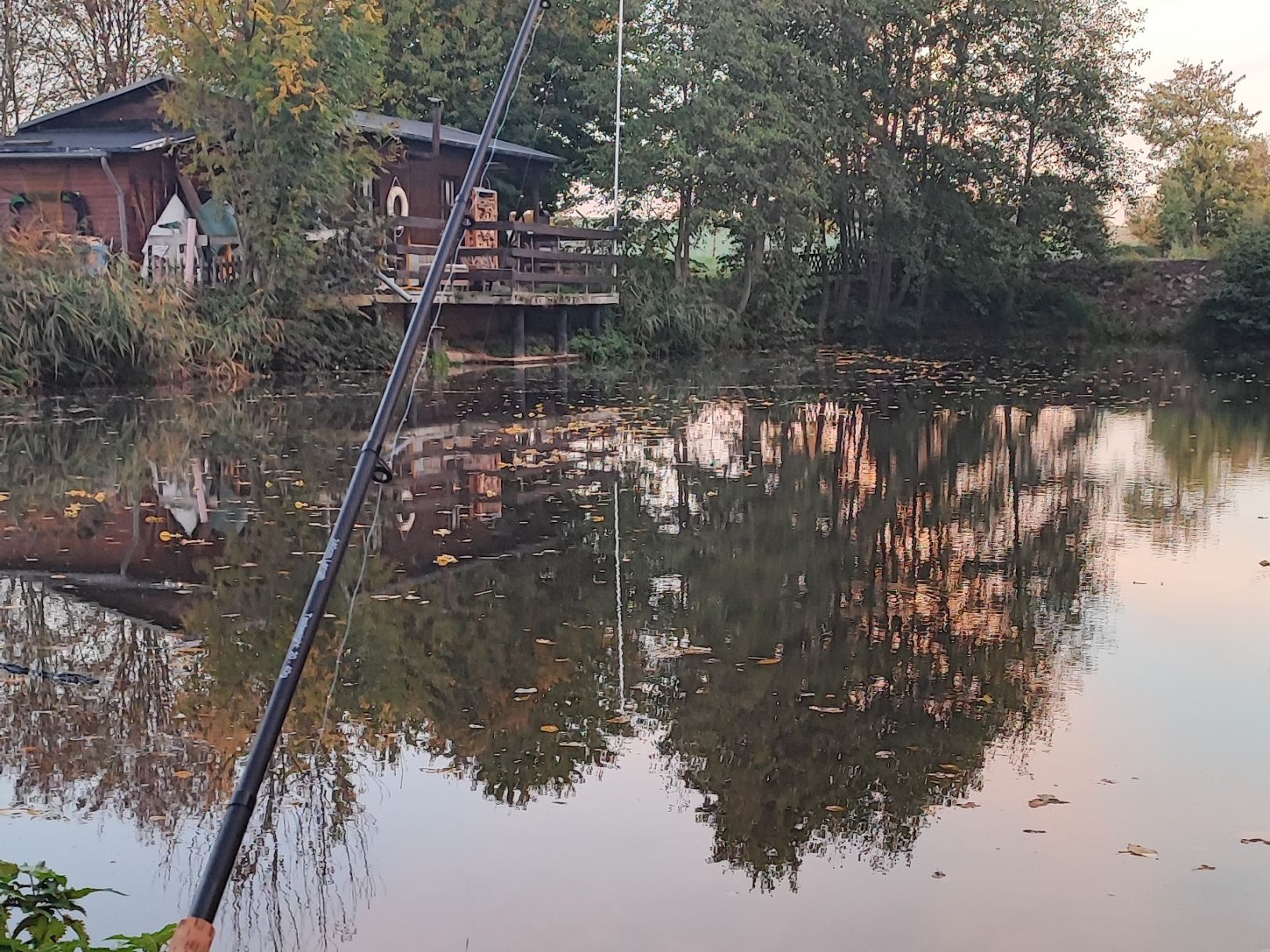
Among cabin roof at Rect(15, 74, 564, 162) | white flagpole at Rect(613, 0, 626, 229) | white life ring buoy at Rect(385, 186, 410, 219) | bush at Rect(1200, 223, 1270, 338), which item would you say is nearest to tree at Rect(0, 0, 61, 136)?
cabin roof at Rect(15, 74, 564, 162)

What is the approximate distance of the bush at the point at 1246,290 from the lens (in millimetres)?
35438

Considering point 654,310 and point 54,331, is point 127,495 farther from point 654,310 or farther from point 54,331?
point 654,310

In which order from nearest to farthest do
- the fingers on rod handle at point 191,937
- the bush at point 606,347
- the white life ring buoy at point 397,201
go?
1. the fingers on rod handle at point 191,937
2. the bush at point 606,347
3. the white life ring buoy at point 397,201

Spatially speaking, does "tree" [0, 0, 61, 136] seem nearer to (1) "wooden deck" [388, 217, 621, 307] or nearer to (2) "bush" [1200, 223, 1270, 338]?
(1) "wooden deck" [388, 217, 621, 307]

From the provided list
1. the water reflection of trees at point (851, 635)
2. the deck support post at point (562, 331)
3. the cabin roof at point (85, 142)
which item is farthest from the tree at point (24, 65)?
the water reflection of trees at point (851, 635)

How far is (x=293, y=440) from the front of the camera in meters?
14.0

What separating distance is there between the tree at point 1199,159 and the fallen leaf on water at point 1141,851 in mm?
43132

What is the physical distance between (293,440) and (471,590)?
679cm

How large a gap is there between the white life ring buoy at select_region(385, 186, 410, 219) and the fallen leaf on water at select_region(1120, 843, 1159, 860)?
27206 millimetres

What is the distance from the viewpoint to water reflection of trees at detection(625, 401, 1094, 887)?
496 centimetres

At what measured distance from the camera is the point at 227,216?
83.0 feet

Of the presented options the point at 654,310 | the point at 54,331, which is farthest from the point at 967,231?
the point at 54,331

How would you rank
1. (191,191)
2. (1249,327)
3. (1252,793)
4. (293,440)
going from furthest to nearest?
(1249,327) → (191,191) → (293,440) → (1252,793)

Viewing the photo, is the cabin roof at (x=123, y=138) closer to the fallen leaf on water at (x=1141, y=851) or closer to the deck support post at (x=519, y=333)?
the deck support post at (x=519, y=333)
